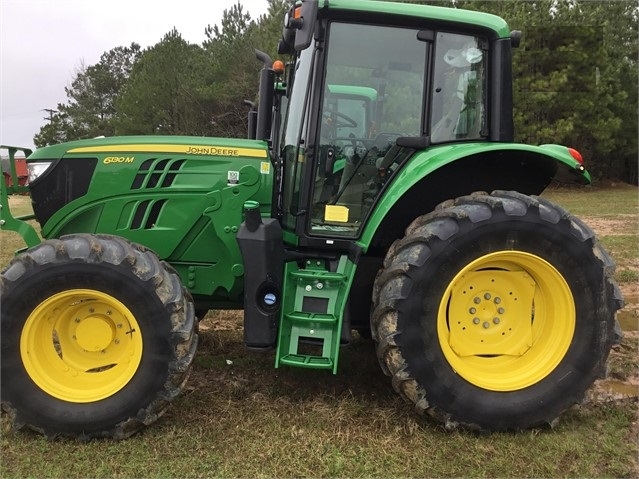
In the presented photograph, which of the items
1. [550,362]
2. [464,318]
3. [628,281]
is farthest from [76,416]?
[628,281]

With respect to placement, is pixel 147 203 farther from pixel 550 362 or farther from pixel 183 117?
pixel 183 117

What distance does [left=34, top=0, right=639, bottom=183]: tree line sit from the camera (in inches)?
814

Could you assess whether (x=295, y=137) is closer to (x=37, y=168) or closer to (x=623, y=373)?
(x=37, y=168)

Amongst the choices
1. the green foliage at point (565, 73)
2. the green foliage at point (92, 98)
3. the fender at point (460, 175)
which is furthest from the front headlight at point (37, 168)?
the green foliage at point (92, 98)

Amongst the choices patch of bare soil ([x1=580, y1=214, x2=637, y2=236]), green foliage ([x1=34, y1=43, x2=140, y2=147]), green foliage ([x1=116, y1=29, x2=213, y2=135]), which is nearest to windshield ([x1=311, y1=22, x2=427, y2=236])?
patch of bare soil ([x1=580, y1=214, x2=637, y2=236])

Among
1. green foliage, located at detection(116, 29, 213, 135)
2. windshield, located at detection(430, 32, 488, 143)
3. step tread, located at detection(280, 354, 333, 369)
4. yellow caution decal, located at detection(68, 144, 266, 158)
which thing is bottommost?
step tread, located at detection(280, 354, 333, 369)

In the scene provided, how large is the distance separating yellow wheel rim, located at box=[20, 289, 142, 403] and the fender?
144 cm

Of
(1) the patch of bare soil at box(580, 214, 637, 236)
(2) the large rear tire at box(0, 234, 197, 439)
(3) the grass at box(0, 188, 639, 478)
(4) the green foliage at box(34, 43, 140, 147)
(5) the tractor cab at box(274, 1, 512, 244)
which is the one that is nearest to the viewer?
(3) the grass at box(0, 188, 639, 478)

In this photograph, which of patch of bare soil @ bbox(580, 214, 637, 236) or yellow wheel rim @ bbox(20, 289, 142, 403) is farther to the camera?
patch of bare soil @ bbox(580, 214, 637, 236)

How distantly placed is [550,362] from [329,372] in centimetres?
144

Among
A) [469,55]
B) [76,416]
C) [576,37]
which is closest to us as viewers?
[76,416]

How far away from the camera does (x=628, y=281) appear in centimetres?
629

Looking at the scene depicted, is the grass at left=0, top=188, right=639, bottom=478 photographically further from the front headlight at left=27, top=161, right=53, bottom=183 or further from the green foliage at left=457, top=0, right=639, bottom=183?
the green foliage at left=457, top=0, right=639, bottom=183

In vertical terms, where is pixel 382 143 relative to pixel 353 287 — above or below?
above
